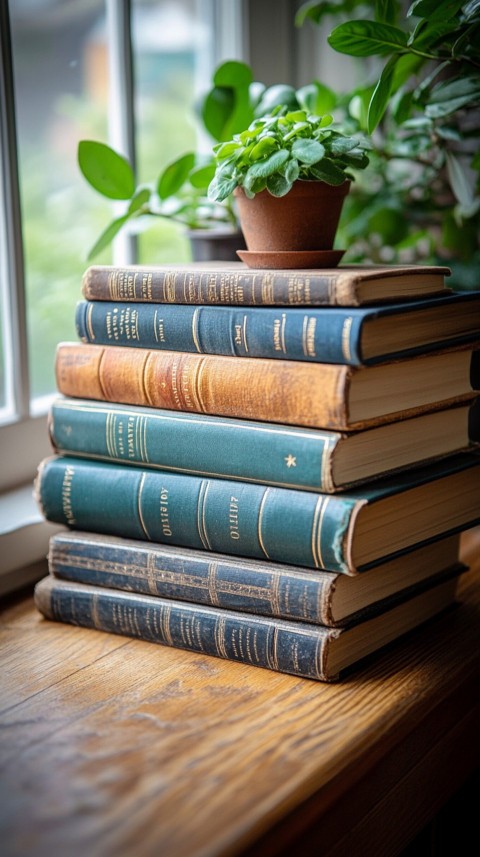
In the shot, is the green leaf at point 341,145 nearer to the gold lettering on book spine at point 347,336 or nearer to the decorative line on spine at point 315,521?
the gold lettering on book spine at point 347,336

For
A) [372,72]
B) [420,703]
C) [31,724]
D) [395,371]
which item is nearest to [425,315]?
[395,371]

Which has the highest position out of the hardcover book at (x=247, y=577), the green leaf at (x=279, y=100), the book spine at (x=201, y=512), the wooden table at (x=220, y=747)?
the green leaf at (x=279, y=100)

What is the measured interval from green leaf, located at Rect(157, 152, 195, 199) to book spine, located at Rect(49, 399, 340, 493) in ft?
0.96

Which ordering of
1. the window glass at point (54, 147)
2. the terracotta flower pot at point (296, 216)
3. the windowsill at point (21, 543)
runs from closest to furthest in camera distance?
the terracotta flower pot at point (296, 216) → the windowsill at point (21, 543) → the window glass at point (54, 147)

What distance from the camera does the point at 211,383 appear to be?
0.80 metres

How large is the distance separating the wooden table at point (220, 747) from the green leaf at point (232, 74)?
2.04 ft

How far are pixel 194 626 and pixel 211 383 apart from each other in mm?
213

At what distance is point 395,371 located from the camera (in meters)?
0.78

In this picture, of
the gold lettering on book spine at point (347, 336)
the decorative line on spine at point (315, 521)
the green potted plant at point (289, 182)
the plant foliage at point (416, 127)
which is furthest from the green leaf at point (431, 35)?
the decorative line on spine at point (315, 521)

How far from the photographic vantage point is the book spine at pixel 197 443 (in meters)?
0.75

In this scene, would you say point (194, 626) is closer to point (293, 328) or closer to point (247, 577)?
point (247, 577)

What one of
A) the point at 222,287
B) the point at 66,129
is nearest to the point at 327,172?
the point at 222,287

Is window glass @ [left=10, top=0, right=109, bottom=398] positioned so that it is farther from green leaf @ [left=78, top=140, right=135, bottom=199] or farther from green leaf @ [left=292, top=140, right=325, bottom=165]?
green leaf @ [left=292, top=140, right=325, bottom=165]

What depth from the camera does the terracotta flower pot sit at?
0.82 metres
